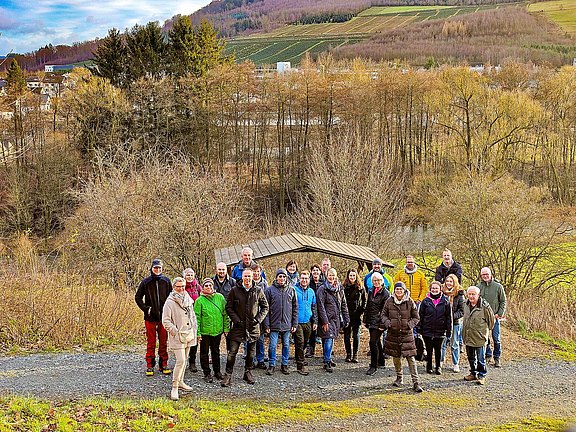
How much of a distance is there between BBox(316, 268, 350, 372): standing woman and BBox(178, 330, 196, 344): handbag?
2541 millimetres

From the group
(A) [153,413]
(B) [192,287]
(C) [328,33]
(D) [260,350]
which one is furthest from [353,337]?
(C) [328,33]

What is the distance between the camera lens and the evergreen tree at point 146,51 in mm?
41875

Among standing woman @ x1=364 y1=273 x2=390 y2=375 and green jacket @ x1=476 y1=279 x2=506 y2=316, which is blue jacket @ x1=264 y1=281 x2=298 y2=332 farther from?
green jacket @ x1=476 y1=279 x2=506 y2=316

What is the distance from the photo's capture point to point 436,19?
106 m

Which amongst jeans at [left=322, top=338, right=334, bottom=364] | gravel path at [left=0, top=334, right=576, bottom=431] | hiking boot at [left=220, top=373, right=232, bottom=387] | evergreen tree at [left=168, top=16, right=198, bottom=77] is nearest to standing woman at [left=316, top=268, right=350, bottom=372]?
jeans at [left=322, top=338, right=334, bottom=364]

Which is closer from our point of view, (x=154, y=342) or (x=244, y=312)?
(x=244, y=312)

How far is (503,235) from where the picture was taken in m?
23.2

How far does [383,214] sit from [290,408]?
18.0m

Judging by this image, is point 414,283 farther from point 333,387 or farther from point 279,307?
point 279,307

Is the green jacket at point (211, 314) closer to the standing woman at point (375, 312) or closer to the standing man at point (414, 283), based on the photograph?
the standing woman at point (375, 312)

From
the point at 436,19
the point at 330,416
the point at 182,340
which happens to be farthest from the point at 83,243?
the point at 436,19

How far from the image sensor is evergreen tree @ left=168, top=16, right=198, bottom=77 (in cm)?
4284

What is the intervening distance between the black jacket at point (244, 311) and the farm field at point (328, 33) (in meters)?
87.3

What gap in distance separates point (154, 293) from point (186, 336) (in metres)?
1.24
